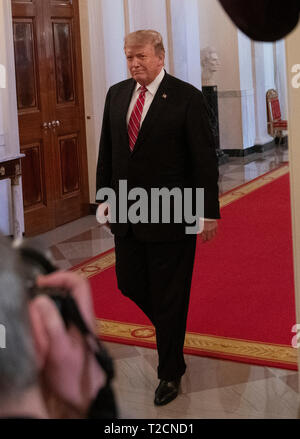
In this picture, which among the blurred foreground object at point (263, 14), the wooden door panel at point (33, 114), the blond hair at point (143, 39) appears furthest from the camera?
the wooden door panel at point (33, 114)

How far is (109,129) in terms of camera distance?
386cm

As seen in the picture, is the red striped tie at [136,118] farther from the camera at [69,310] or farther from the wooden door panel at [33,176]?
the wooden door panel at [33,176]

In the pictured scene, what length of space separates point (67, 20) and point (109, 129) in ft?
15.3

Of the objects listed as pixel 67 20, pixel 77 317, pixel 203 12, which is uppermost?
pixel 203 12

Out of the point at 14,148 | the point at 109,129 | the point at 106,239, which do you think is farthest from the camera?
the point at 106,239

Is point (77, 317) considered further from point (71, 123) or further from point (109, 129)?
point (71, 123)

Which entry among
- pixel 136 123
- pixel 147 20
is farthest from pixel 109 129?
pixel 147 20

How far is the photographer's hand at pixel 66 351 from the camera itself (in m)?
0.72

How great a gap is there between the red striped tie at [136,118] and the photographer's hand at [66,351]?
2.90 meters

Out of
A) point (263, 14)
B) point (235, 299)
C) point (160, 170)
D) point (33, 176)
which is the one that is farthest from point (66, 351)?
point (33, 176)

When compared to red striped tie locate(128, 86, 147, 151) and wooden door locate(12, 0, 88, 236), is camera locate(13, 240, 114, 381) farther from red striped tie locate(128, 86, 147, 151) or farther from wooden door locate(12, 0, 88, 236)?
wooden door locate(12, 0, 88, 236)

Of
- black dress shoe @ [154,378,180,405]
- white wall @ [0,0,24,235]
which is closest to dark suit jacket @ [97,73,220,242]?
black dress shoe @ [154,378,180,405]

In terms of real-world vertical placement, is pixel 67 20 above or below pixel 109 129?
above

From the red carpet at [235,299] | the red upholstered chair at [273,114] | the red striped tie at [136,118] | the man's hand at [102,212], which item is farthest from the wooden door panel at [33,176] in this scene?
the red upholstered chair at [273,114]
